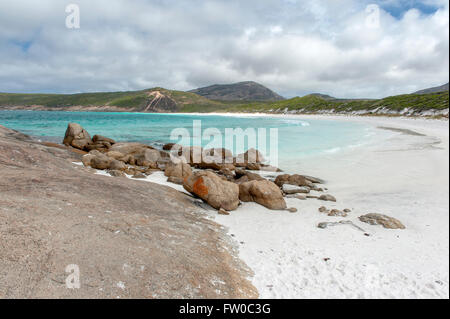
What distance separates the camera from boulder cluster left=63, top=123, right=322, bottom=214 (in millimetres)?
7691

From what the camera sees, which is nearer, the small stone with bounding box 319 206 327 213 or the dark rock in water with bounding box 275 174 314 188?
the small stone with bounding box 319 206 327 213

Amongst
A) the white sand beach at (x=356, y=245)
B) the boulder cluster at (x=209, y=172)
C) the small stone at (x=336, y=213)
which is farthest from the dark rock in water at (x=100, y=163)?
the small stone at (x=336, y=213)

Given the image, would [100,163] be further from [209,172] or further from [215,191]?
[215,191]

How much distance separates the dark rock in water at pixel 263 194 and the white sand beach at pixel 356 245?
A: 0.30 m

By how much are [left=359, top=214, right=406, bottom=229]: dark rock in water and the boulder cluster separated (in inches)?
89.9

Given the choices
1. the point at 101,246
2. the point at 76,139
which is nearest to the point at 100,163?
the point at 101,246

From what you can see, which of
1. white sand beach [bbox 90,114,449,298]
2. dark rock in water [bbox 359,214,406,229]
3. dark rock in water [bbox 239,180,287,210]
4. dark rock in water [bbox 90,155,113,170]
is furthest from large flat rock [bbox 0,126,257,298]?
dark rock in water [bbox 90,155,113,170]

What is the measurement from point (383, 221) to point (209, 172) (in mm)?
5186

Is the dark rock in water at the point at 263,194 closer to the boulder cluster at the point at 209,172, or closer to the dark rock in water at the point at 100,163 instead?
the boulder cluster at the point at 209,172

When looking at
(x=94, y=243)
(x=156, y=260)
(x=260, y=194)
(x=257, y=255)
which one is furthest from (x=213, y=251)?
(x=260, y=194)

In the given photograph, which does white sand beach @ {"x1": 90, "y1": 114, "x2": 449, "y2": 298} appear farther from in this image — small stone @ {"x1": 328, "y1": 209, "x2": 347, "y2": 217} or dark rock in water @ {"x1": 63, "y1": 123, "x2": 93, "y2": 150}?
dark rock in water @ {"x1": 63, "y1": 123, "x2": 93, "y2": 150}

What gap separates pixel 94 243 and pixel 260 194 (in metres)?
5.25

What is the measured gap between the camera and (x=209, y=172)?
8.30m
